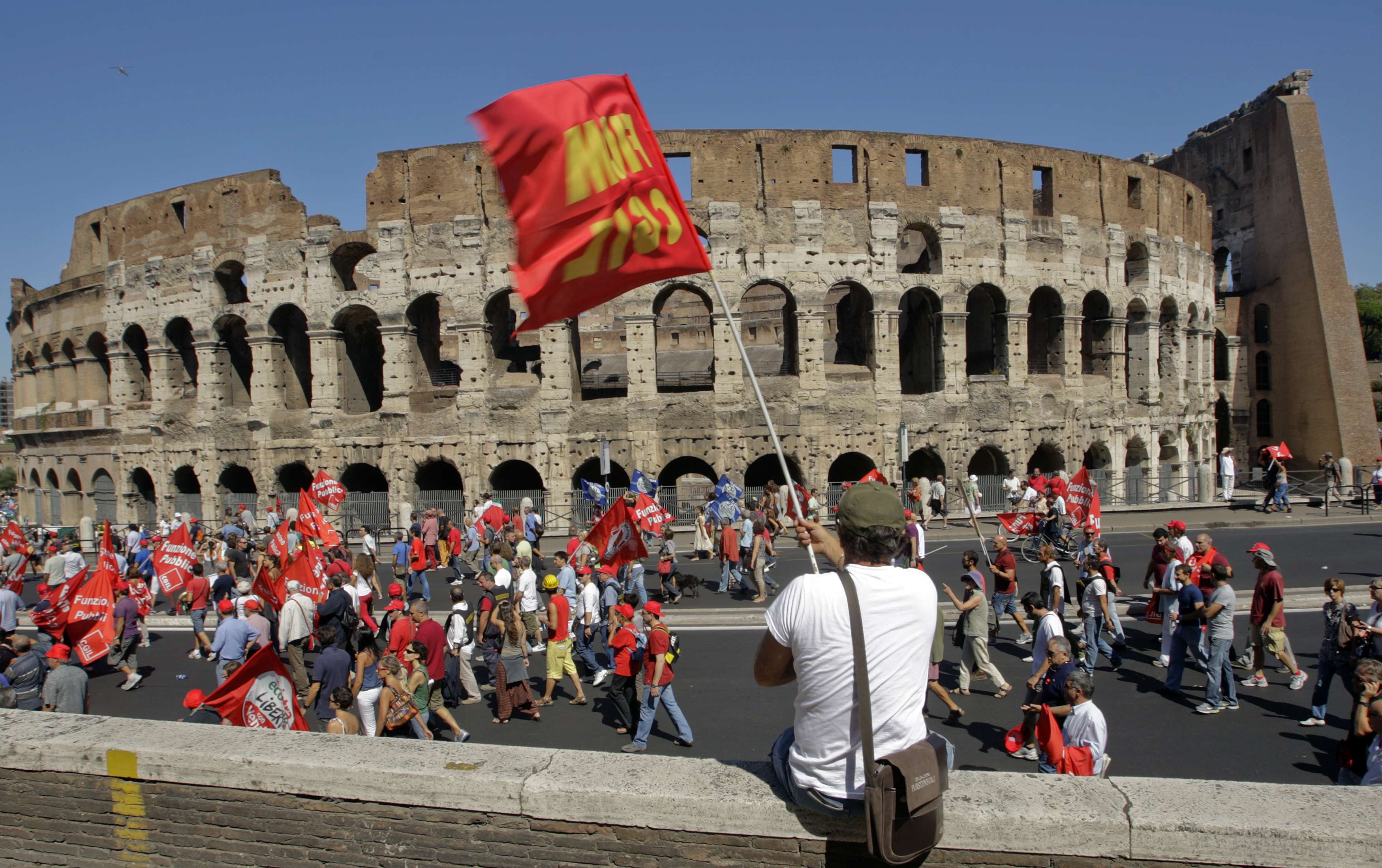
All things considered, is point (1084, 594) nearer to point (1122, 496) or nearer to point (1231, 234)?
point (1122, 496)

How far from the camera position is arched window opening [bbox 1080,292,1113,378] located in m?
27.1

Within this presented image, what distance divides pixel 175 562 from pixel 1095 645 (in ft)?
44.7

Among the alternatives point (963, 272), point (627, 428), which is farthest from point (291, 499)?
point (963, 272)

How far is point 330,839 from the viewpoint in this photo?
3.74 m

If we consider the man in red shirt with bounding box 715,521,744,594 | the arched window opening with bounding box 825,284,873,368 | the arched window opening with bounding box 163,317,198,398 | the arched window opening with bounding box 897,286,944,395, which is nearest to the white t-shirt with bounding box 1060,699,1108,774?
the man in red shirt with bounding box 715,521,744,594

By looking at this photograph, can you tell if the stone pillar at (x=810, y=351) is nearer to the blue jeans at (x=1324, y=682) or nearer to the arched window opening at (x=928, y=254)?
the arched window opening at (x=928, y=254)

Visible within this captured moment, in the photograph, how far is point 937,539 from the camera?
19797 millimetres

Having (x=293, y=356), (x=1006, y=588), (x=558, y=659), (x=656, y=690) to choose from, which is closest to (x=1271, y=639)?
(x=1006, y=588)

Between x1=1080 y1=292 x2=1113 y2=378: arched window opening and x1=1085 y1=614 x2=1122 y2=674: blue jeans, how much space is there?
61.7ft

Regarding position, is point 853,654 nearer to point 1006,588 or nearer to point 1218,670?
point 1218,670

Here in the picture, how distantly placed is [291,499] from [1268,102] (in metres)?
40.5

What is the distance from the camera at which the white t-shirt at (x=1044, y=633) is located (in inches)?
301

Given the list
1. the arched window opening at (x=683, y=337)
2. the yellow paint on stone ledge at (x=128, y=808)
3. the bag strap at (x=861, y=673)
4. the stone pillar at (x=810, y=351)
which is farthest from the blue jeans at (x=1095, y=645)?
the arched window opening at (x=683, y=337)

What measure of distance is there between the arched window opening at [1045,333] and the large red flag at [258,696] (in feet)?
79.4
